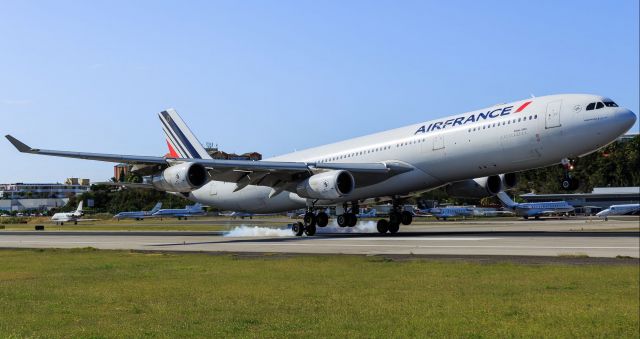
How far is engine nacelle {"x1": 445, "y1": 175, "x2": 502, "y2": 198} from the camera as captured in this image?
1933 inches

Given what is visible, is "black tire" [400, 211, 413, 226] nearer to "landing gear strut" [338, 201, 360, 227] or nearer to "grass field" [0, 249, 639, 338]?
"landing gear strut" [338, 201, 360, 227]

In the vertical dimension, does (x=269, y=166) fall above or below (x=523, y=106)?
below

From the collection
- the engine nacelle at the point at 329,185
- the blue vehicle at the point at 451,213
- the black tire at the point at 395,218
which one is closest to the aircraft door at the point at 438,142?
the engine nacelle at the point at 329,185

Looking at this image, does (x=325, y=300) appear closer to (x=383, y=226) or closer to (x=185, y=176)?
(x=185, y=176)

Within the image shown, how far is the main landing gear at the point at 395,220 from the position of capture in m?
50.0

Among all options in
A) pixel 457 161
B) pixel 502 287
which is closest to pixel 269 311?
pixel 502 287

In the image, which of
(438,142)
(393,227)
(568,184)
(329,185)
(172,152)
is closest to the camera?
(568,184)

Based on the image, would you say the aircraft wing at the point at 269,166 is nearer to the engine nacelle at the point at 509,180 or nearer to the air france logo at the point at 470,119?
the air france logo at the point at 470,119

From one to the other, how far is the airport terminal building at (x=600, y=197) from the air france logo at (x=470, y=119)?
7324 centimetres

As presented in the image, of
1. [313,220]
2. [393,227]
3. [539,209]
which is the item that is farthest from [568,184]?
[539,209]

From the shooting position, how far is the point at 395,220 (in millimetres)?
49969

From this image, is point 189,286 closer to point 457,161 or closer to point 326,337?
point 326,337

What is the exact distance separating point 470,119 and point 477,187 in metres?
7.60

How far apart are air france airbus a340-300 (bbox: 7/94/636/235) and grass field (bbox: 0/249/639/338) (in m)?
18.1
